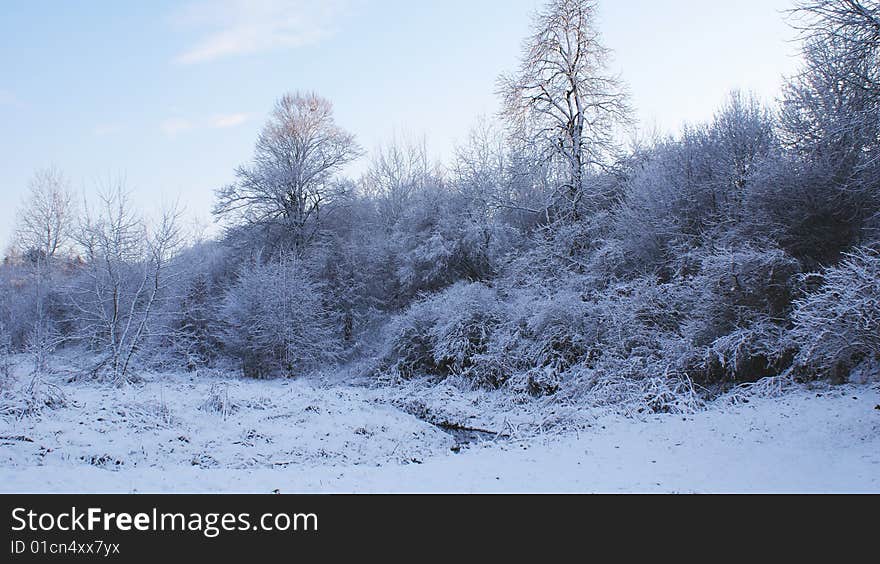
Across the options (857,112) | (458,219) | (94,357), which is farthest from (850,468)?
(94,357)

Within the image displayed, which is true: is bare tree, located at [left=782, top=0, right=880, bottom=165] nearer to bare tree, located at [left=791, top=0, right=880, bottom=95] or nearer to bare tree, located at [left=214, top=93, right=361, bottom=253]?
bare tree, located at [left=791, top=0, right=880, bottom=95]

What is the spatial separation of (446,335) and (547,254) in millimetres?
4569

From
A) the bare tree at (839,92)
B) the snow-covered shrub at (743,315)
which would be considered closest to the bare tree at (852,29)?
the bare tree at (839,92)

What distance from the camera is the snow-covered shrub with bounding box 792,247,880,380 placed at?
8852 mm

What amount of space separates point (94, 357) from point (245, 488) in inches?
591

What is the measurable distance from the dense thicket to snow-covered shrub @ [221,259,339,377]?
9cm

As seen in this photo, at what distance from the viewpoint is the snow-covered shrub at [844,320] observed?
348 inches

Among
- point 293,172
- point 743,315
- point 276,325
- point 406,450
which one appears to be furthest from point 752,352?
point 293,172

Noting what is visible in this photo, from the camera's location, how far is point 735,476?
6.88 m

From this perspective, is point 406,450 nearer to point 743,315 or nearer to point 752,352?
point 752,352

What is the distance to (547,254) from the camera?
1933 centimetres

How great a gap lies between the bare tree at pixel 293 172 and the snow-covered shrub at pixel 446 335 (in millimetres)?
9367

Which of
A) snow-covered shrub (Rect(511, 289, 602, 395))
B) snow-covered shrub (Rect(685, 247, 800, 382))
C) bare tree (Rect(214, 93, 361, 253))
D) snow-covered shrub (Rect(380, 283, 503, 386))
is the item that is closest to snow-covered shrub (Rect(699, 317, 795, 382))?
snow-covered shrub (Rect(685, 247, 800, 382))
